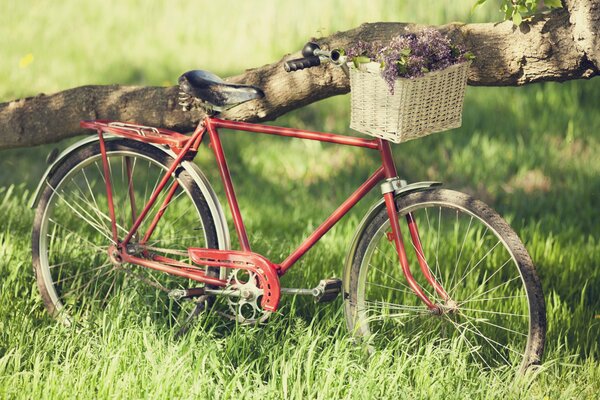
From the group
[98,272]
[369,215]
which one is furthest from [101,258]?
[369,215]

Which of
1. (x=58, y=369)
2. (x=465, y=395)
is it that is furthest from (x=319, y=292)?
(x=58, y=369)

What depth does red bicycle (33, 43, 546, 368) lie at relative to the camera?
3.73 m

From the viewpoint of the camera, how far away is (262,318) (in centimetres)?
397

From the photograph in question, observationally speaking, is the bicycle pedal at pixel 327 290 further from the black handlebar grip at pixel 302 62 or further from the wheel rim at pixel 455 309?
the black handlebar grip at pixel 302 62

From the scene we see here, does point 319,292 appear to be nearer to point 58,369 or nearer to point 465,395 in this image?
point 465,395

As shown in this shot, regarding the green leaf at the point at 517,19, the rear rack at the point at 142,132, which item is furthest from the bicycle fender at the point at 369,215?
the rear rack at the point at 142,132

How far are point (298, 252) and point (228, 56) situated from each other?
435 centimetres

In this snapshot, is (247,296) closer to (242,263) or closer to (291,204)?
(242,263)

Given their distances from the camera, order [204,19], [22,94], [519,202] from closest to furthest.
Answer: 1. [519,202]
2. [22,94]
3. [204,19]

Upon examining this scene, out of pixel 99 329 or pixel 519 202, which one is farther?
pixel 519 202

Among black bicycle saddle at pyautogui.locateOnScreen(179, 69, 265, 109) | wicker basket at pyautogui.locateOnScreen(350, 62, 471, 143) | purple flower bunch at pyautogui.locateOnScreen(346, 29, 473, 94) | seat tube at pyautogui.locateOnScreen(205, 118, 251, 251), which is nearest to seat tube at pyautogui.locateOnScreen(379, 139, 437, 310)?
wicker basket at pyautogui.locateOnScreen(350, 62, 471, 143)

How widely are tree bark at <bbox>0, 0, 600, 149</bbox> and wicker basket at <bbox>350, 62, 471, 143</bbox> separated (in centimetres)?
35

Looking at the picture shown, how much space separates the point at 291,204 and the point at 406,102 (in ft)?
8.64

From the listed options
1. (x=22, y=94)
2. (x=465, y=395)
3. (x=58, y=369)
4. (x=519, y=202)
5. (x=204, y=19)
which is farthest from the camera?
(x=204, y=19)
